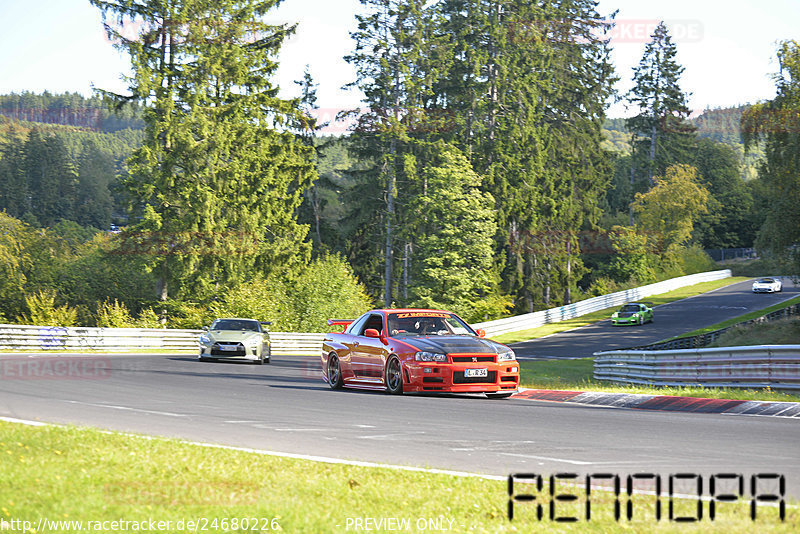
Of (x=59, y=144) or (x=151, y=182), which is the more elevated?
(x=59, y=144)

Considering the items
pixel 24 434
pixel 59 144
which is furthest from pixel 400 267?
pixel 59 144

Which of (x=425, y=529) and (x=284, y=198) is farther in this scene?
(x=284, y=198)

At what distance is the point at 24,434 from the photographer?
955 cm

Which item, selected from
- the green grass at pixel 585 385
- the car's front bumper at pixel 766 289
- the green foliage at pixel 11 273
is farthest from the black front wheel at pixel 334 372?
the car's front bumper at pixel 766 289

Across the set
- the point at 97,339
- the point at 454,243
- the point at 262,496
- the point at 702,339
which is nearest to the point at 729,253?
the point at 454,243

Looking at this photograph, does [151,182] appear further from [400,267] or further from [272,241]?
[400,267]

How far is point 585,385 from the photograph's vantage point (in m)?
24.6

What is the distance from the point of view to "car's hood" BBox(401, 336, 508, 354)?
54.3 ft

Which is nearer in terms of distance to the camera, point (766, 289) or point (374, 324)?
point (374, 324)

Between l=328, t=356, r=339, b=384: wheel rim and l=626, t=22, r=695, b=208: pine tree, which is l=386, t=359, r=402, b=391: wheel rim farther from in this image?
l=626, t=22, r=695, b=208: pine tree

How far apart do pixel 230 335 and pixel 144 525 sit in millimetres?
24593

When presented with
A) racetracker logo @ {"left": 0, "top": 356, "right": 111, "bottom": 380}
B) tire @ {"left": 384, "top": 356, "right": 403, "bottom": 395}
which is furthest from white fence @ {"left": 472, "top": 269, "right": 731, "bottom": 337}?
tire @ {"left": 384, "top": 356, "right": 403, "bottom": 395}

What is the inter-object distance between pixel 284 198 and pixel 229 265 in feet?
28.7

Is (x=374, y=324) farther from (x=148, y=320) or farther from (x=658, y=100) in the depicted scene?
(x=658, y=100)
